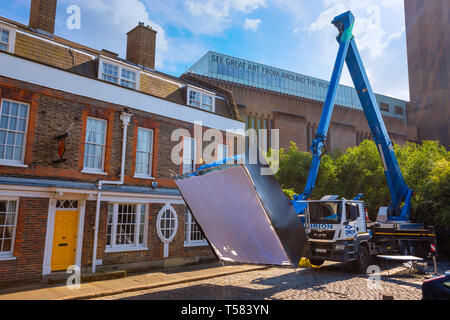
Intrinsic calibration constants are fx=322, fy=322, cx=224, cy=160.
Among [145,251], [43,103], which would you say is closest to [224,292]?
[145,251]

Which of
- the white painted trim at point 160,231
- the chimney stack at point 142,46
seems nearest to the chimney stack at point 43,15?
the chimney stack at point 142,46

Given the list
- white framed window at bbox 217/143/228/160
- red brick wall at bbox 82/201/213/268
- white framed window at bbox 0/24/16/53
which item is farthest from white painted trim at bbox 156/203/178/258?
white framed window at bbox 0/24/16/53

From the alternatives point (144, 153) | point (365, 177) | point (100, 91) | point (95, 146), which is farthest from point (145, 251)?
point (365, 177)

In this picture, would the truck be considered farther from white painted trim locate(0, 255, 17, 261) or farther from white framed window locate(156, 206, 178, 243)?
white painted trim locate(0, 255, 17, 261)

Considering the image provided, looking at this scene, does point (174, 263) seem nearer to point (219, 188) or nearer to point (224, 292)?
point (224, 292)

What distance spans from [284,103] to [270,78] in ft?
27.7

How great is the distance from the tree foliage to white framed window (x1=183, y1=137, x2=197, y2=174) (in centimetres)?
608

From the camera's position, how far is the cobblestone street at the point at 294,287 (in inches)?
344

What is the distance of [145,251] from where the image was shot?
13.5 m

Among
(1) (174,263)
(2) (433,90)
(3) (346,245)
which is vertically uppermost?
(2) (433,90)

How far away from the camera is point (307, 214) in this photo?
493 inches

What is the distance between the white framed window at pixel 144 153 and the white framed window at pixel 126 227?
146cm

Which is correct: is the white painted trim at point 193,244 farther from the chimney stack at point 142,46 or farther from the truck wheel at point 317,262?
the chimney stack at point 142,46
